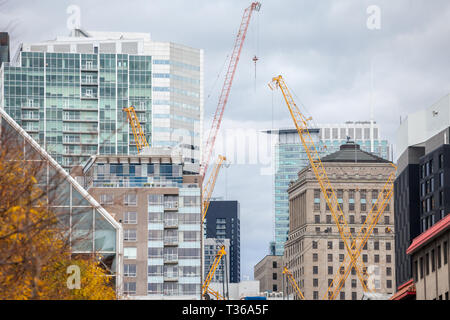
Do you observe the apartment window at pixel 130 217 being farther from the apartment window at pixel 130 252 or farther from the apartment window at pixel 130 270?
the apartment window at pixel 130 270

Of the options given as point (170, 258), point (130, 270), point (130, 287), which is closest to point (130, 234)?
point (130, 270)

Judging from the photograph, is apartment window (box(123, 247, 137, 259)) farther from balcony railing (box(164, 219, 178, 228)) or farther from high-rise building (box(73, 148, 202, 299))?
balcony railing (box(164, 219, 178, 228))

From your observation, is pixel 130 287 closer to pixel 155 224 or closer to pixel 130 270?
pixel 130 270

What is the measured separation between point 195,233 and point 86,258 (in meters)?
112

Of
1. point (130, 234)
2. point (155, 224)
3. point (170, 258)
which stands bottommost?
point (170, 258)

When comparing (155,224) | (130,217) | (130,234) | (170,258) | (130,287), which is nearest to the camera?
(130,287)

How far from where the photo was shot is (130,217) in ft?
567

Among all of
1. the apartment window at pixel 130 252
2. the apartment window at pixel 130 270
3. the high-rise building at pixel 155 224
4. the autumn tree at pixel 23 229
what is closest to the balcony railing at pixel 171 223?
the high-rise building at pixel 155 224

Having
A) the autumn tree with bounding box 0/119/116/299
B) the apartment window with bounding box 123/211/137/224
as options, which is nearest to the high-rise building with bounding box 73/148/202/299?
the apartment window with bounding box 123/211/137/224

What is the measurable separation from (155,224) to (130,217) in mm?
4804

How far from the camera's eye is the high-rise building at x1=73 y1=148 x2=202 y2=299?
561 feet

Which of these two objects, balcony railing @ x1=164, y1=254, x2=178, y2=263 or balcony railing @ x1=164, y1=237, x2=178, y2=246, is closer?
balcony railing @ x1=164, y1=254, x2=178, y2=263
